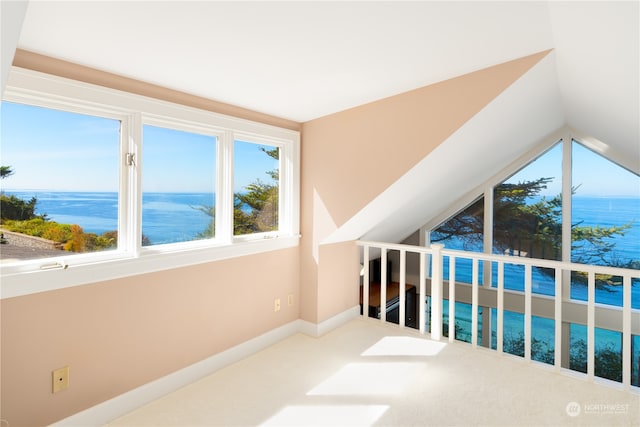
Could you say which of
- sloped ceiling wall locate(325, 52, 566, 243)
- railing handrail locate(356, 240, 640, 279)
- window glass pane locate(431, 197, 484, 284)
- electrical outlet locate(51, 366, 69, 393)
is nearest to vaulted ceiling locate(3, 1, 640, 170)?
sloped ceiling wall locate(325, 52, 566, 243)

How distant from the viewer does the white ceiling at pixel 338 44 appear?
146cm

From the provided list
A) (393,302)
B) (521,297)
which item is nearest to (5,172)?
(393,302)

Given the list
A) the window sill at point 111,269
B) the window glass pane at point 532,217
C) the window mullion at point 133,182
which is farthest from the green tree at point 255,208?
the window glass pane at point 532,217

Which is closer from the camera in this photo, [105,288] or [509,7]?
[509,7]

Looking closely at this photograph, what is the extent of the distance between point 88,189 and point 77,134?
0.32 metres

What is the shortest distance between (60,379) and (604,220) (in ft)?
17.1

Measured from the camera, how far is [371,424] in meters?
2.04

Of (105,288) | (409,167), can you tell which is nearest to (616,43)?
(409,167)

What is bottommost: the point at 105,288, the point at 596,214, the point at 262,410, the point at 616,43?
the point at 262,410

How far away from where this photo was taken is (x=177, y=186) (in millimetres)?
2498

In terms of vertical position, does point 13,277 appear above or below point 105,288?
above

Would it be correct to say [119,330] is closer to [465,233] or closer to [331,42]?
[331,42]

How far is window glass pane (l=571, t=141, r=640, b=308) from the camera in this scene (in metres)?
3.89

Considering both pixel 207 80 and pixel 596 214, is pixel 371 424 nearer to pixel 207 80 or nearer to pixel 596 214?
pixel 207 80
